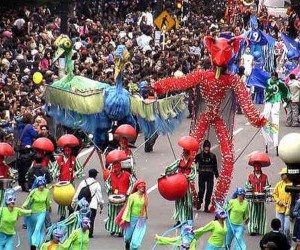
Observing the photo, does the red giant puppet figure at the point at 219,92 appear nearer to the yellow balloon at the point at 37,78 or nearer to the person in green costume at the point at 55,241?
the person in green costume at the point at 55,241

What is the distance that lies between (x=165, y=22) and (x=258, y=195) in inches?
647

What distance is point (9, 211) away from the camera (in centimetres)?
2450

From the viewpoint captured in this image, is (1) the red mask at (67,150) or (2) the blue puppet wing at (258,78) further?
(2) the blue puppet wing at (258,78)

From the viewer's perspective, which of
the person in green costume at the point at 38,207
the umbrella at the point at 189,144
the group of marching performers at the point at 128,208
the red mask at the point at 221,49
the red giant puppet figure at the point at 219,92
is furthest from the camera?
the red giant puppet figure at the point at 219,92

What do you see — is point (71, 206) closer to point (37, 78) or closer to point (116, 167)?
point (116, 167)

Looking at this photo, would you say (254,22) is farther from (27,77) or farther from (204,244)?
(204,244)

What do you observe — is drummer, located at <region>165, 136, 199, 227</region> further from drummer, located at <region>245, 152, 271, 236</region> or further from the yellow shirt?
the yellow shirt

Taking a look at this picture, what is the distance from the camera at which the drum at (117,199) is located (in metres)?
26.2

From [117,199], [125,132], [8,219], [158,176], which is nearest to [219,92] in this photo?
[125,132]

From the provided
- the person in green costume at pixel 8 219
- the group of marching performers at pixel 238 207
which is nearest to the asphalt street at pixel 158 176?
the group of marching performers at pixel 238 207

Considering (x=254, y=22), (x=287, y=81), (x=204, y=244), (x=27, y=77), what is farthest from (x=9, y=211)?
(x=254, y=22)

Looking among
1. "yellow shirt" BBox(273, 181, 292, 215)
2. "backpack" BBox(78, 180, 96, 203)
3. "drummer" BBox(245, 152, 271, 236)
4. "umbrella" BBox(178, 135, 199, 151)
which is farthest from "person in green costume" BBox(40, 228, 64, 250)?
"drummer" BBox(245, 152, 271, 236)

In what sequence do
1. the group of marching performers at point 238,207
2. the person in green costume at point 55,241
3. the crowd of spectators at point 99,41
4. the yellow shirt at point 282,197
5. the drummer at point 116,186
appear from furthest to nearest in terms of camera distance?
the crowd of spectators at point 99,41 → the drummer at point 116,186 → the yellow shirt at point 282,197 → the group of marching performers at point 238,207 → the person in green costume at point 55,241

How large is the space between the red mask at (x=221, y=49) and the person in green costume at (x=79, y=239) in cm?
517
